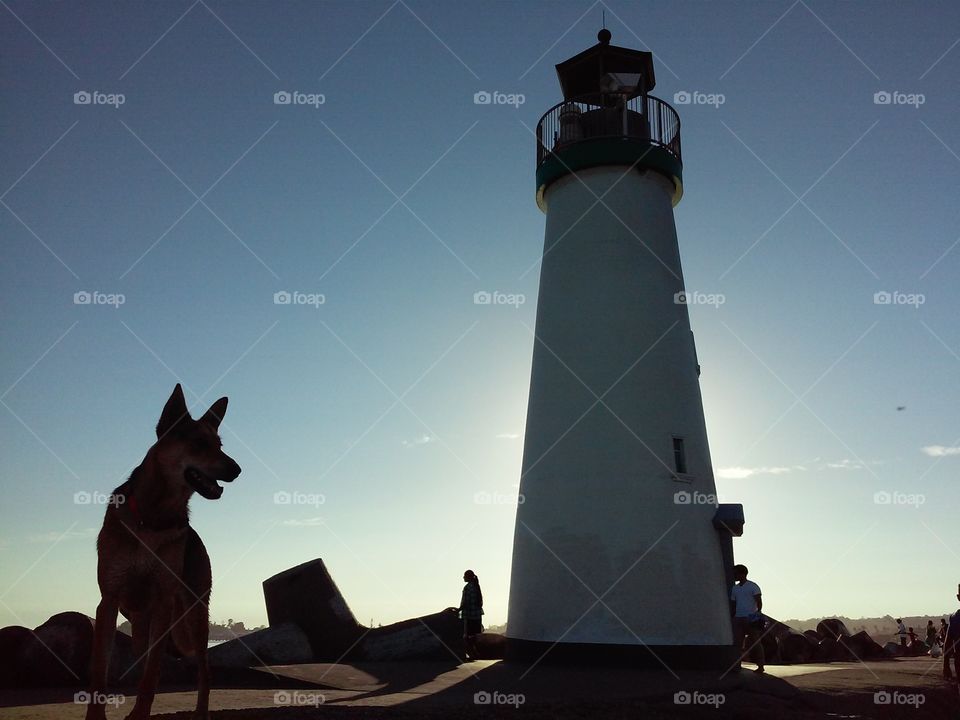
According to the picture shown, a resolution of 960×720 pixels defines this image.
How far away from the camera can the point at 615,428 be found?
49.1 ft

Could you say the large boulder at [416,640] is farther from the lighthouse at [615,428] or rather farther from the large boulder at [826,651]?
the large boulder at [826,651]

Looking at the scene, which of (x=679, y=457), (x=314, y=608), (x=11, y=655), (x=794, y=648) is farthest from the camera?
(x=794, y=648)

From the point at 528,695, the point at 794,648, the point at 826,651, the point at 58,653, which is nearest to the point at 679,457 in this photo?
the point at 528,695

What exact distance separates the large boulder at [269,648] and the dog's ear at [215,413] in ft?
24.7

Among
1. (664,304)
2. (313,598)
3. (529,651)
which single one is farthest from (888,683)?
(313,598)

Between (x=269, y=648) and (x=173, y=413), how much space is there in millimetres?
9109

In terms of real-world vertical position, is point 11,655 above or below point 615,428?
below

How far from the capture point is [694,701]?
9.56 metres

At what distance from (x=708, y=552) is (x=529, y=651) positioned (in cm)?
396

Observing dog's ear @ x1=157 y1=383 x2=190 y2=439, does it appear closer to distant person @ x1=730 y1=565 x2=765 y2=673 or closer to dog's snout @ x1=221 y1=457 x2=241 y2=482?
dog's snout @ x1=221 y1=457 x2=241 y2=482

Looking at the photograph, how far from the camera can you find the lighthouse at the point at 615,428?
1417cm

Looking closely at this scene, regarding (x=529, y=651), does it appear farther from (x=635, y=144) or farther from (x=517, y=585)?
(x=635, y=144)

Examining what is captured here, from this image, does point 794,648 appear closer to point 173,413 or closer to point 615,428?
point 615,428

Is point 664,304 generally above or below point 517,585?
above
